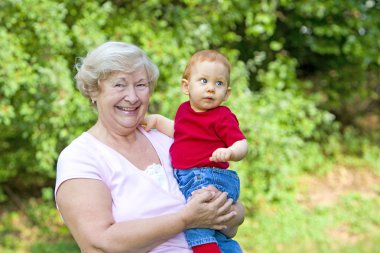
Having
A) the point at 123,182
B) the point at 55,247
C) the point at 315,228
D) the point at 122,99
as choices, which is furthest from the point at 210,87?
the point at 315,228

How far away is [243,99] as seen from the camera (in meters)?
6.41

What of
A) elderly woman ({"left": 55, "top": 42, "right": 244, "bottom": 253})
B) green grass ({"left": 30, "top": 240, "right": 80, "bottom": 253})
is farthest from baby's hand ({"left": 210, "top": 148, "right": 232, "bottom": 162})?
green grass ({"left": 30, "top": 240, "right": 80, "bottom": 253})

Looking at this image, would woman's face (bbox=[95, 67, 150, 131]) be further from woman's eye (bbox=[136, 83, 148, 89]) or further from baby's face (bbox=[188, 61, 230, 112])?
baby's face (bbox=[188, 61, 230, 112])

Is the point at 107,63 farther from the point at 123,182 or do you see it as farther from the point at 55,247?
the point at 55,247

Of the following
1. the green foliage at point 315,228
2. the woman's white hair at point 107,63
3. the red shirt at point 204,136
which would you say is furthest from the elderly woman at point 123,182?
the green foliage at point 315,228

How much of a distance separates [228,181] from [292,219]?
4282 mm

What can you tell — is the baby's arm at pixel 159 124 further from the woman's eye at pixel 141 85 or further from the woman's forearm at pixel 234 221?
the woman's forearm at pixel 234 221

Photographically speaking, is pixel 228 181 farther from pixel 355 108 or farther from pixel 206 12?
pixel 355 108

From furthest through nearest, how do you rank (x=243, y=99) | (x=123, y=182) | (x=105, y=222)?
1. (x=243, y=99)
2. (x=123, y=182)
3. (x=105, y=222)

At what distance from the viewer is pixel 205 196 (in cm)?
270

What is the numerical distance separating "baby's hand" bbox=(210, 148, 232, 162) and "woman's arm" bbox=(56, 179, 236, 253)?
0.21m

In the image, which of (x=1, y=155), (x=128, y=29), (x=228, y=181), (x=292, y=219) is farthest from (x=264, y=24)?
(x=228, y=181)

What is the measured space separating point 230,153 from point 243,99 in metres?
3.70

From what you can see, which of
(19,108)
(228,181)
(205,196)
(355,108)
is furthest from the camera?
(355,108)
